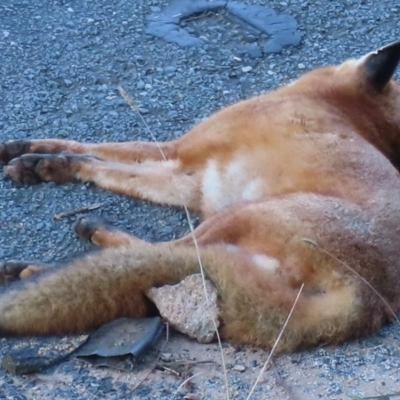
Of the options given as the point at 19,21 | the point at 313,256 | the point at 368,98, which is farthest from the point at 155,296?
the point at 19,21

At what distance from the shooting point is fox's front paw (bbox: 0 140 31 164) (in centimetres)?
509

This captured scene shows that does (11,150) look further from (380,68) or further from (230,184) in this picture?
(380,68)

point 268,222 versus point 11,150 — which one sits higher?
point 268,222

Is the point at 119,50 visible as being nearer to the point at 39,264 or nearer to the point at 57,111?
the point at 57,111

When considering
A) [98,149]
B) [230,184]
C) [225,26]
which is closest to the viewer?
[230,184]

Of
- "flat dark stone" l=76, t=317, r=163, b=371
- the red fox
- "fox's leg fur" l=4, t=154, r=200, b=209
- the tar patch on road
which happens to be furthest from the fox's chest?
the tar patch on road

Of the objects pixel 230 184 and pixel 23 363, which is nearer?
pixel 23 363

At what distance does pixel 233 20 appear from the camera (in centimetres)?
707

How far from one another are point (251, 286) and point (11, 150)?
83.7 inches

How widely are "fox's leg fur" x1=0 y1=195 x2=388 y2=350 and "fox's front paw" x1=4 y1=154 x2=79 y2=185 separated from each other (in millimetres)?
1374

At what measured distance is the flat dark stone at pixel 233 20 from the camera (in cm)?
676

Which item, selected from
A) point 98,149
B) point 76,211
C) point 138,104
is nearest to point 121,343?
point 76,211

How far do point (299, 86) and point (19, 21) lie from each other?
2774mm

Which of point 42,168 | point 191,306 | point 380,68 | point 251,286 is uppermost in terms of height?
point 380,68
